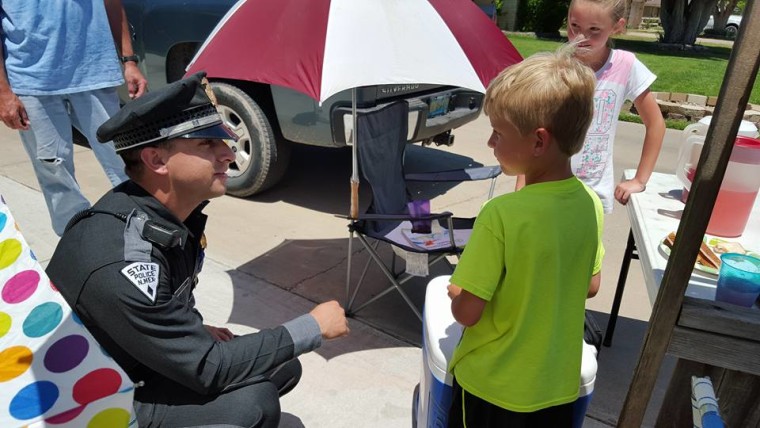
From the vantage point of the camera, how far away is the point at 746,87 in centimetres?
110

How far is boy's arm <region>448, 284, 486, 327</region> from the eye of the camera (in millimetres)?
1420

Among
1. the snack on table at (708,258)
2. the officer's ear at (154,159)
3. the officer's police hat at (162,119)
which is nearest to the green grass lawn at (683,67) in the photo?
the snack on table at (708,258)

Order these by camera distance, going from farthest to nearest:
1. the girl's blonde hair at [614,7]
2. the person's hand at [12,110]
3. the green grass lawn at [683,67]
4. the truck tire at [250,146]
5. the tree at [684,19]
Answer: the tree at [684,19]
the green grass lawn at [683,67]
the truck tire at [250,146]
the person's hand at [12,110]
the girl's blonde hair at [614,7]

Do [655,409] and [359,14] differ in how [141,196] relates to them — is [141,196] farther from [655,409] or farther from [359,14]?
[655,409]

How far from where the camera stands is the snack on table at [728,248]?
1.84 meters

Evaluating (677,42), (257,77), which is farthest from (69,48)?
(677,42)

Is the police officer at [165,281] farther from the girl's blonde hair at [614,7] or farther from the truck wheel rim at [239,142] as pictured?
the truck wheel rim at [239,142]

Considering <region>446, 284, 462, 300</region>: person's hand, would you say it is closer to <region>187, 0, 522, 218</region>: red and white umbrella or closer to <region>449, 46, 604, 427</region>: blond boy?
<region>449, 46, 604, 427</region>: blond boy

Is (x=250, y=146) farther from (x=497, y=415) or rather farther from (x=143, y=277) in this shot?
(x=497, y=415)

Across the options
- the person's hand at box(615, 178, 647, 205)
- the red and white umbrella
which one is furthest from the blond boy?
the red and white umbrella

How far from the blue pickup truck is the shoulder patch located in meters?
2.50

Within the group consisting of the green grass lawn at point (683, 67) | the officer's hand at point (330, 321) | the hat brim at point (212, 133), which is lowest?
the green grass lawn at point (683, 67)

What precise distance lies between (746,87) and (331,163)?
4.69 metres

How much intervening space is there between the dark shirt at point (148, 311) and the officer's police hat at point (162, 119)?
0.18 m
